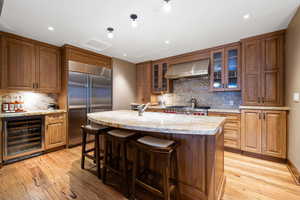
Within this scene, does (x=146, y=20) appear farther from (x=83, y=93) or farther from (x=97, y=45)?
(x=83, y=93)

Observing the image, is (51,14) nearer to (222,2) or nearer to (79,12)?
(79,12)

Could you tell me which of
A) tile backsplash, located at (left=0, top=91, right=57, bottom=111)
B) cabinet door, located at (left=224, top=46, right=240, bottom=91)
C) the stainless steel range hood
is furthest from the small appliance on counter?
cabinet door, located at (left=224, top=46, right=240, bottom=91)

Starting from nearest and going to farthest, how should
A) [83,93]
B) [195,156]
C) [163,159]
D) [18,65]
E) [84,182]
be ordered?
[163,159] → [195,156] → [84,182] → [18,65] → [83,93]

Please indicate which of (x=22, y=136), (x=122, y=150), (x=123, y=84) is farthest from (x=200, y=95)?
(x=22, y=136)

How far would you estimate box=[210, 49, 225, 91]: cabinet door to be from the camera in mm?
3314

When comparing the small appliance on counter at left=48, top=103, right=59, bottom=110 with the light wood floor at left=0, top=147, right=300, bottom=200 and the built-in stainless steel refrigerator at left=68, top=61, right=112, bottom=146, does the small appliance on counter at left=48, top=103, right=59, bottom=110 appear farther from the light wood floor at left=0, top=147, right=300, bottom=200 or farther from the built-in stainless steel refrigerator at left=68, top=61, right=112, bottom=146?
the light wood floor at left=0, top=147, right=300, bottom=200

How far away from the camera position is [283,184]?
1888 millimetres

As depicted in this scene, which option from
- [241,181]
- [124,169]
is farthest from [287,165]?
[124,169]

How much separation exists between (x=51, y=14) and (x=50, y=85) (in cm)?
173

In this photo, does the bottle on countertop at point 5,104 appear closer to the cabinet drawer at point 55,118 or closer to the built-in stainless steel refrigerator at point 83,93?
the cabinet drawer at point 55,118

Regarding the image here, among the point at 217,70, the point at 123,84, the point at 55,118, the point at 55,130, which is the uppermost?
the point at 217,70

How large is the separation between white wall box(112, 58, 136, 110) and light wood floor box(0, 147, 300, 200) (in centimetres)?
224

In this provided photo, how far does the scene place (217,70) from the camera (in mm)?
3398

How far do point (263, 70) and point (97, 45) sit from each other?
371 centimetres
